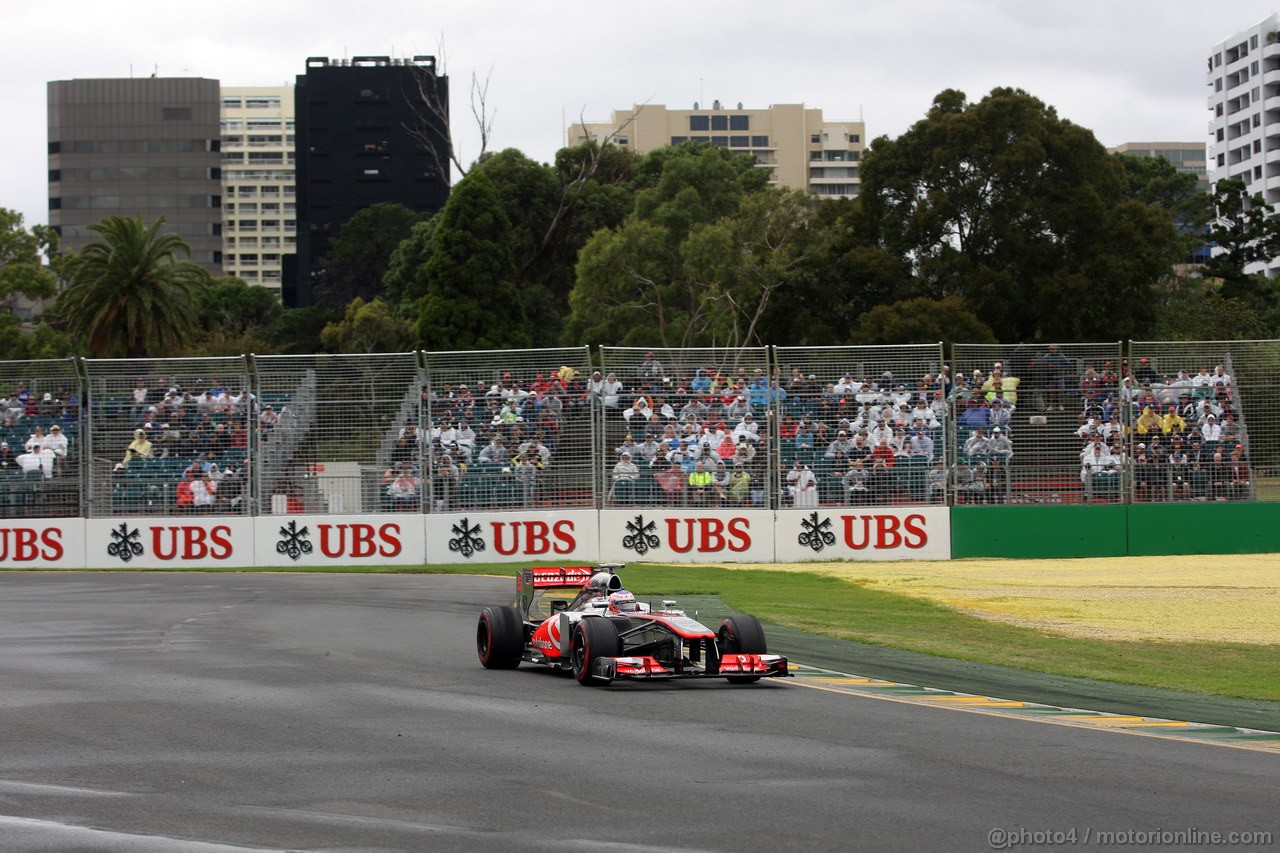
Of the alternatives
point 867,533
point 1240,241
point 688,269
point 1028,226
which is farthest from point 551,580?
point 1240,241

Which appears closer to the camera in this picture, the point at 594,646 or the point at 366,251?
the point at 594,646

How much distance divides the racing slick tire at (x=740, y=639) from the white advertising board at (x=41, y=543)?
18336mm

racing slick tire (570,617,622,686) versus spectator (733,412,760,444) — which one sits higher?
spectator (733,412,760,444)

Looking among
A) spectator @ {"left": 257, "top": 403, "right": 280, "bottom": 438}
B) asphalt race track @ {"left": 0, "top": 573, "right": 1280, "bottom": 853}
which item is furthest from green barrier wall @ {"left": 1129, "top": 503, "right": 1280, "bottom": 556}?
asphalt race track @ {"left": 0, "top": 573, "right": 1280, "bottom": 853}

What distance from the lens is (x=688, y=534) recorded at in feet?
87.2

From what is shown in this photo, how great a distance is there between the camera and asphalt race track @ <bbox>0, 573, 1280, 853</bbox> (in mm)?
6676

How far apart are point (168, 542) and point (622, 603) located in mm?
16715

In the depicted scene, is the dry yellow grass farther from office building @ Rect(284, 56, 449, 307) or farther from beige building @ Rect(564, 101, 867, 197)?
beige building @ Rect(564, 101, 867, 197)

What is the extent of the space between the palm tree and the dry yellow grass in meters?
38.1

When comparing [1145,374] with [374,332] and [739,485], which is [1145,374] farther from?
[374,332]

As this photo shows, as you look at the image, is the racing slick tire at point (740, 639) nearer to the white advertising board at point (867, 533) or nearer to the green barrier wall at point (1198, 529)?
the white advertising board at point (867, 533)

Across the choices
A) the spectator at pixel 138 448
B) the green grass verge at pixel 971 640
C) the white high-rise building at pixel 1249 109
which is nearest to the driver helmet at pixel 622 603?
the green grass verge at pixel 971 640

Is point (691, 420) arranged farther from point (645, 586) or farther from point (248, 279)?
point (248, 279)

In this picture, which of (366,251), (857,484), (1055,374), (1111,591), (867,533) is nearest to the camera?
(1111,591)
